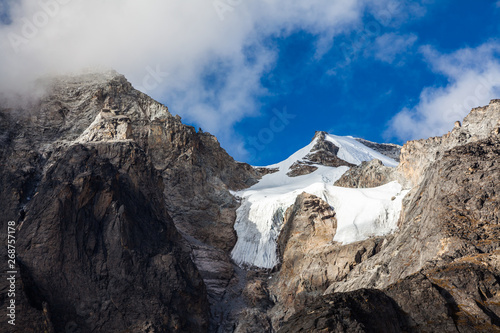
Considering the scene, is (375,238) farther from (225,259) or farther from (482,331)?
(482,331)

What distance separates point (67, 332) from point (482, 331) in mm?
29687

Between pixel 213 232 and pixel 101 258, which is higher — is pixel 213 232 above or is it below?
above

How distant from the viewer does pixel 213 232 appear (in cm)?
5822

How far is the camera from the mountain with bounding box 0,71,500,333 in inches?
772

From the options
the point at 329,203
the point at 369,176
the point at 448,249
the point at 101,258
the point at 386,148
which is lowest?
the point at 448,249

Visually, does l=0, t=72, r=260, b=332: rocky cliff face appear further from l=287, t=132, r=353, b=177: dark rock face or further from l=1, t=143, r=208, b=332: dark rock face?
l=287, t=132, r=353, b=177: dark rock face

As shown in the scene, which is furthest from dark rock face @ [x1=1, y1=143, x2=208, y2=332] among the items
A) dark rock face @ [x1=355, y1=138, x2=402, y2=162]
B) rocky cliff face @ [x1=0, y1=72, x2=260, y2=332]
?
dark rock face @ [x1=355, y1=138, x2=402, y2=162]

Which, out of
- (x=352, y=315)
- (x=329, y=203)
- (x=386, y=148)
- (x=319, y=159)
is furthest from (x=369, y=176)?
(x=386, y=148)

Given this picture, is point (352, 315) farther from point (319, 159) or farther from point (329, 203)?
point (319, 159)

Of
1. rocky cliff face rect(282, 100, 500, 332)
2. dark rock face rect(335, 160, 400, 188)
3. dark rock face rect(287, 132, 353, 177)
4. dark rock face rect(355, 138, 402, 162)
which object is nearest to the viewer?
rocky cliff face rect(282, 100, 500, 332)

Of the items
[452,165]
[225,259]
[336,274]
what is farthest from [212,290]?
[452,165]

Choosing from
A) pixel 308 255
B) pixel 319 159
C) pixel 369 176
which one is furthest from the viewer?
pixel 319 159

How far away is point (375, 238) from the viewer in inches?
1737

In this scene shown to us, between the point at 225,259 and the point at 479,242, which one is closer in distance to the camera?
the point at 479,242
